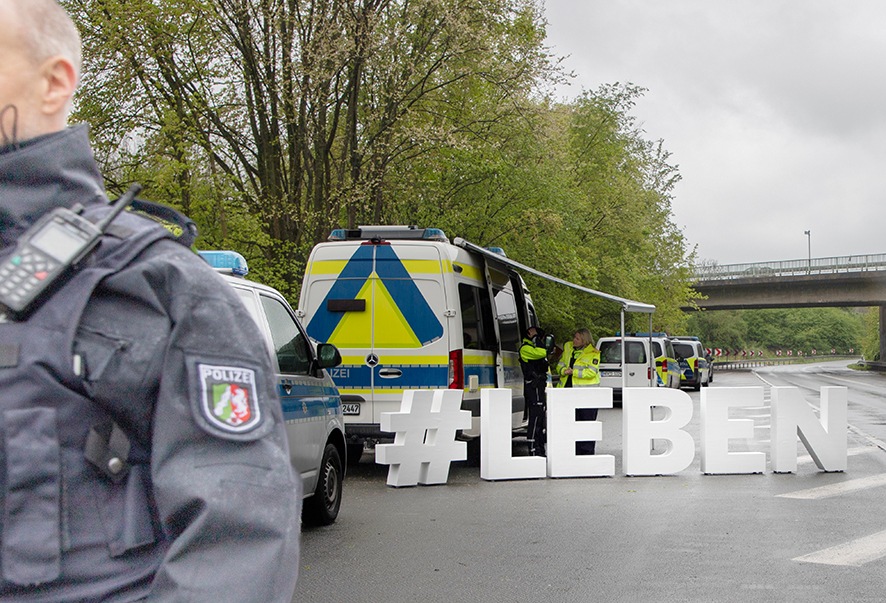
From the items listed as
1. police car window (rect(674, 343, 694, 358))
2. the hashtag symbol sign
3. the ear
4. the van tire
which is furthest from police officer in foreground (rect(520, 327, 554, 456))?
police car window (rect(674, 343, 694, 358))

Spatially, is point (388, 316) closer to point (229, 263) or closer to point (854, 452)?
point (229, 263)

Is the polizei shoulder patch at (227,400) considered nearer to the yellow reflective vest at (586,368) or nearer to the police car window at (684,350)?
the yellow reflective vest at (586,368)

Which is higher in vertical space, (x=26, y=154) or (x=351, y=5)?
(x=351, y=5)

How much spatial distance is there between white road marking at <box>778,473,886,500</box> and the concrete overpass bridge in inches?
2057

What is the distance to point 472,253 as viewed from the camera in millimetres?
14375

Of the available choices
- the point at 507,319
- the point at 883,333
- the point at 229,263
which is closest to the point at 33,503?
the point at 229,263

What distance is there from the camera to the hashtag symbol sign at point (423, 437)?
12.0 metres

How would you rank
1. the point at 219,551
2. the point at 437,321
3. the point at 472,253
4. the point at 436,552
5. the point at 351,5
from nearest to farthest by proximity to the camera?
the point at 219,551 < the point at 436,552 < the point at 437,321 < the point at 472,253 < the point at 351,5

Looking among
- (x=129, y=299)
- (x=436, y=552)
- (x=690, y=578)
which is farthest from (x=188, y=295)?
(x=436, y=552)

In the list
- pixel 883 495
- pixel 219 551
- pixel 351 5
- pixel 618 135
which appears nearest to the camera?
pixel 219 551

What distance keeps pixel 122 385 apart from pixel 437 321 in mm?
11448

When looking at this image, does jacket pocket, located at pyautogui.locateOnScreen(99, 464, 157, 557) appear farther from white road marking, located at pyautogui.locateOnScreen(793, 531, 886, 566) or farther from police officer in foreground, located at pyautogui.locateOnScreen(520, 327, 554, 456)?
police officer in foreground, located at pyautogui.locateOnScreen(520, 327, 554, 456)

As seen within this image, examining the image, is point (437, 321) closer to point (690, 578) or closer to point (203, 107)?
point (690, 578)

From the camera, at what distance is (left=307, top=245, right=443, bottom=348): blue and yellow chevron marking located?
13.1 m
